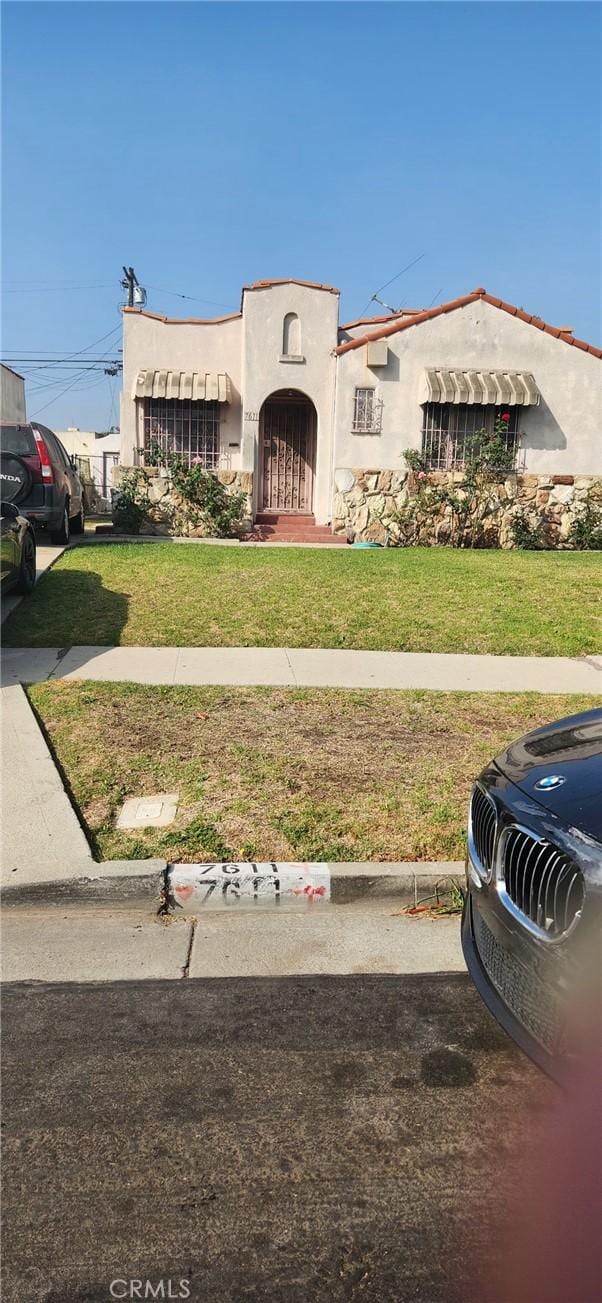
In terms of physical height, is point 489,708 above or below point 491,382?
below

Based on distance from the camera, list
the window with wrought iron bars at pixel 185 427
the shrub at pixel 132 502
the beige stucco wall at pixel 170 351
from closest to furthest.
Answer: the shrub at pixel 132 502 < the beige stucco wall at pixel 170 351 < the window with wrought iron bars at pixel 185 427

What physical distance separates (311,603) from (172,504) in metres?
7.85

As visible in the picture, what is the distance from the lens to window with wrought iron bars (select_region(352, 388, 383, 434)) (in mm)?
17375

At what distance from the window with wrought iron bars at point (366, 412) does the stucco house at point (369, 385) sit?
0.02 m

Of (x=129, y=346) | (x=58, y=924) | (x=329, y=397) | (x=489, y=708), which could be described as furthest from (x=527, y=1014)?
(x=129, y=346)

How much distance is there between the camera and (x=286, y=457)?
1950 centimetres

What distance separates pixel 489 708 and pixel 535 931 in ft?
14.3

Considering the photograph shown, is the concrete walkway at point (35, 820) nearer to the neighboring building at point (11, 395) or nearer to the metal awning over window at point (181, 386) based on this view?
the neighboring building at point (11, 395)

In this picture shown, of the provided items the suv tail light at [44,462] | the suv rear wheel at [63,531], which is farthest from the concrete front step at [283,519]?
the suv tail light at [44,462]

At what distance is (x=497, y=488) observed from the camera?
17.0 meters

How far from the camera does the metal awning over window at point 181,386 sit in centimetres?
1795

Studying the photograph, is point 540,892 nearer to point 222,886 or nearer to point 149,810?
point 222,886

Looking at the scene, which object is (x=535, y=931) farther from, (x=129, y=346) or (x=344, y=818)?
(x=129, y=346)

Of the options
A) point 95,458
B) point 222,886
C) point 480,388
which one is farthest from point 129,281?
point 222,886
